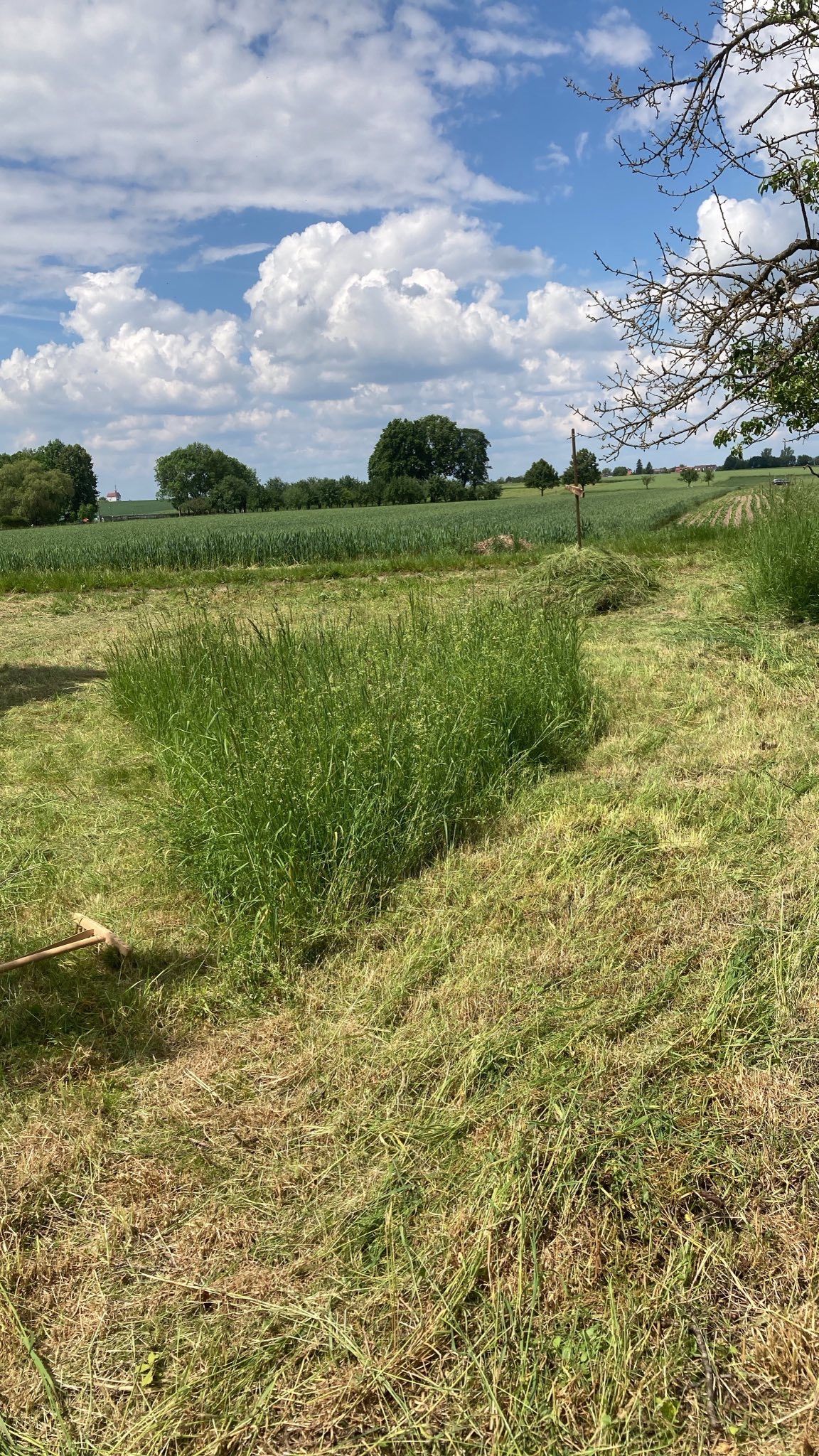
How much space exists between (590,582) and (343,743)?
7.62 meters

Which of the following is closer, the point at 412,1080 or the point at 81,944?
the point at 412,1080

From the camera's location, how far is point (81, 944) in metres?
3.03

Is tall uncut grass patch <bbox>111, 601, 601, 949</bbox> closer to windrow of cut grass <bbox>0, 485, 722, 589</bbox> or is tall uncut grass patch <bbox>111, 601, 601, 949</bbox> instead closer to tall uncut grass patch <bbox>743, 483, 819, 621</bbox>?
tall uncut grass patch <bbox>743, 483, 819, 621</bbox>

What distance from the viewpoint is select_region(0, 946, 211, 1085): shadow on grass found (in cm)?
286

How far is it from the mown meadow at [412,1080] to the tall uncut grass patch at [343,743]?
0.09 feet

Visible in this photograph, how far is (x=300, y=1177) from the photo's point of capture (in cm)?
230

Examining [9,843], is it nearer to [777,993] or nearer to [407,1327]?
[407,1327]

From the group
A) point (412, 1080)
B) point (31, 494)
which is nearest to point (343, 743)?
point (412, 1080)

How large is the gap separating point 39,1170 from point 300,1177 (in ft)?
2.42

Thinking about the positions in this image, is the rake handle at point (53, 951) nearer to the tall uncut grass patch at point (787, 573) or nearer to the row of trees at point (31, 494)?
the tall uncut grass patch at point (787, 573)

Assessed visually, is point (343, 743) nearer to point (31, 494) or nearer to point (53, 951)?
point (53, 951)

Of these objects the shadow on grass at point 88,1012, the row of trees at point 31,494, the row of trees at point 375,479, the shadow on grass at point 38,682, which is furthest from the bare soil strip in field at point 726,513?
the row of trees at point 31,494

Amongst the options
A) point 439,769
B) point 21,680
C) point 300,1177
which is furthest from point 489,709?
point 21,680

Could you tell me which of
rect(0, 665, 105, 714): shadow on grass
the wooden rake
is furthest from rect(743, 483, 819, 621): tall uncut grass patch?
the wooden rake
